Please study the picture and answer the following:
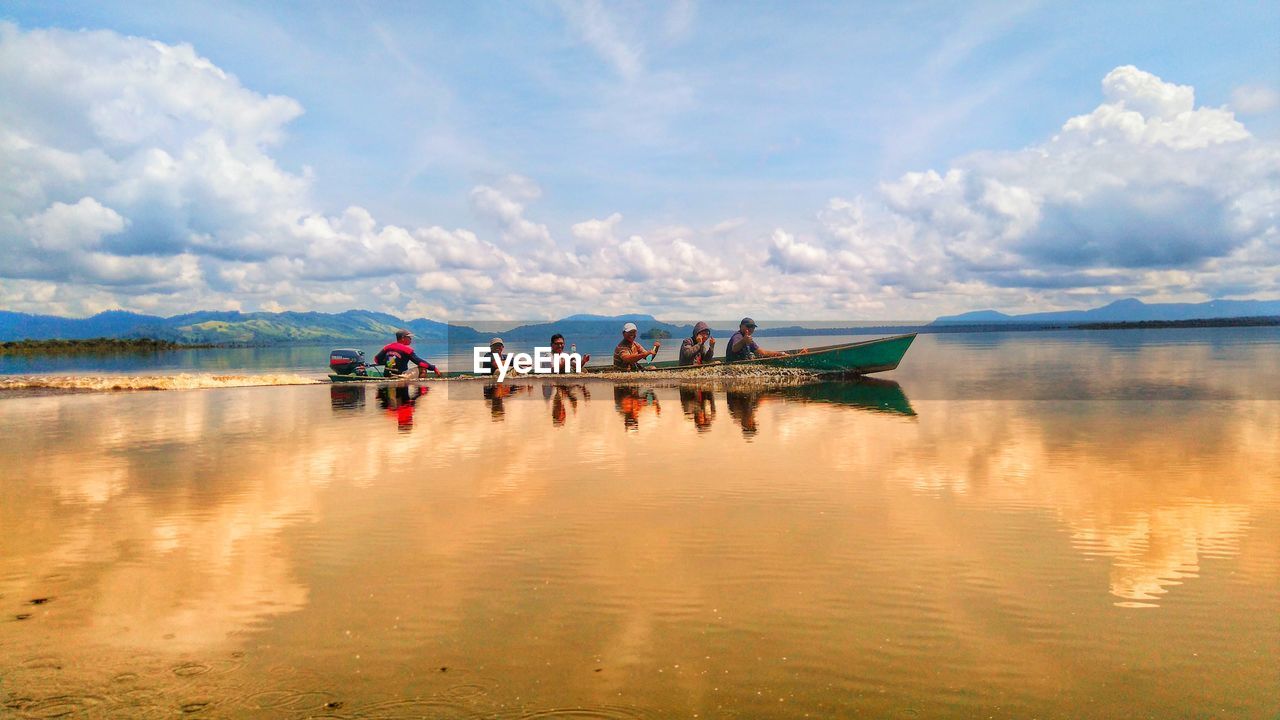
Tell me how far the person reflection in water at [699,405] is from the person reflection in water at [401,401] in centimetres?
846

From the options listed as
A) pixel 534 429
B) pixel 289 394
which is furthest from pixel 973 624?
pixel 289 394

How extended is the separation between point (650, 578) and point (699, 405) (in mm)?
17601

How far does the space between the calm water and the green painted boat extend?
57.0 ft

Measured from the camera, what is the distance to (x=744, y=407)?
23906 millimetres

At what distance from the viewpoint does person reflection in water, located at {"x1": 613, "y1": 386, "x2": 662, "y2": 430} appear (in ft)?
68.0

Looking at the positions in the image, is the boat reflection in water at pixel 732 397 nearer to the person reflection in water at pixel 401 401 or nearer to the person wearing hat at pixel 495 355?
the person reflection in water at pixel 401 401

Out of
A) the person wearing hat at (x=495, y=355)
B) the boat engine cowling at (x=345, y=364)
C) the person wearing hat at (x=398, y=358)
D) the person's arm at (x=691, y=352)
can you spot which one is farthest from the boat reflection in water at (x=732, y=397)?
the boat engine cowling at (x=345, y=364)

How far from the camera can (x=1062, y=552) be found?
791 cm

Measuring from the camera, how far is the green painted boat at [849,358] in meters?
33.8

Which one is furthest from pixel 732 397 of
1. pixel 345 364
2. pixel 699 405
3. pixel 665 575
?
pixel 345 364

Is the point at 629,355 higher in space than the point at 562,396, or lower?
higher

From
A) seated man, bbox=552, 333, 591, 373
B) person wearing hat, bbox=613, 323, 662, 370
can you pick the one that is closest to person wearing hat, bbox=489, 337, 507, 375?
seated man, bbox=552, 333, 591, 373

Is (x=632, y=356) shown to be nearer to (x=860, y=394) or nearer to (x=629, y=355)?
(x=629, y=355)

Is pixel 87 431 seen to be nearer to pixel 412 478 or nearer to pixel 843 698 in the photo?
pixel 412 478
